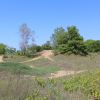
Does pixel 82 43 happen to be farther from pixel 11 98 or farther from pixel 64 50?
pixel 11 98

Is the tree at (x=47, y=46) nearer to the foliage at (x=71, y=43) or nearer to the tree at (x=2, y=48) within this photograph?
the tree at (x=2, y=48)

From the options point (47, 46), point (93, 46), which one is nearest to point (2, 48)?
point (47, 46)

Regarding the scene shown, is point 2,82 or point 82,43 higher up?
point 82,43

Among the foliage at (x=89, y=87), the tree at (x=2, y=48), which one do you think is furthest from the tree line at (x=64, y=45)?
the foliage at (x=89, y=87)

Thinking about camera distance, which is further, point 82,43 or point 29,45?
point 29,45

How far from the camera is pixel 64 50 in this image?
46.6 meters

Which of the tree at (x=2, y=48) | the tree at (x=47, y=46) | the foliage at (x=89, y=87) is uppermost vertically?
the tree at (x=47, y=46)

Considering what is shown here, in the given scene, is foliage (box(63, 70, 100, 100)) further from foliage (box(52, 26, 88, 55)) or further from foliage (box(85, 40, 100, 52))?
foliage (box(85, 40, 100, 52))

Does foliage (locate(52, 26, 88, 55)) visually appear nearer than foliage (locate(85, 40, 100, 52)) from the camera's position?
Yes

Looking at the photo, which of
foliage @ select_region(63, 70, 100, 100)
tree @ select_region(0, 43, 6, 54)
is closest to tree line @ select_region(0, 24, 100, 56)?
tree @ select_region(0, 43, 6, 54)

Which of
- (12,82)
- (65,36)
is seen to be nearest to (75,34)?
(65,36)

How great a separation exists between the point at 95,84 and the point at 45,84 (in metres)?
2.13

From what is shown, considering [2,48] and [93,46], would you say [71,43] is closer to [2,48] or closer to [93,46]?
[93,46]

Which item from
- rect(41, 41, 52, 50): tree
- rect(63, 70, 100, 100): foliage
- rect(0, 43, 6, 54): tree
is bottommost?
rect(63, 70, 100, 100): foliage
